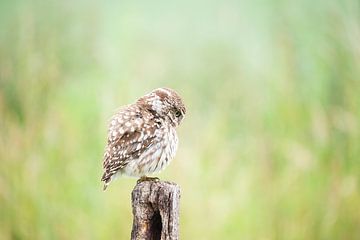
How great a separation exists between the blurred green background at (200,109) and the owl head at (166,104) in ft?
6.30

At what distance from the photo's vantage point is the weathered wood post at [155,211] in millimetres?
3688

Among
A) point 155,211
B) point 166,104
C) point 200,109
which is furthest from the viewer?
point 200,109

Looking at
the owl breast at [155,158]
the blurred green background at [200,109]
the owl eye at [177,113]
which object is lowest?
the owl breast at [155,158]

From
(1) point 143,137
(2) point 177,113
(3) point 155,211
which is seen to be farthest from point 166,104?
(3) point 155,211

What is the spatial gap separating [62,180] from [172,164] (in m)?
0.93

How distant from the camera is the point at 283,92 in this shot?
6.96 m

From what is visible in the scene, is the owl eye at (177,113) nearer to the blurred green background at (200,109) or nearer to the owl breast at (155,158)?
the owl breast at (155,158)

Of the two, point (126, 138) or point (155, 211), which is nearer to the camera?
point (155, 211)

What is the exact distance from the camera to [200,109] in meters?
6.84

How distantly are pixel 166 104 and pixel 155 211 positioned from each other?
0.97m

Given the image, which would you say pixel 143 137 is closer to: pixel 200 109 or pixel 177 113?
pixel 177 113

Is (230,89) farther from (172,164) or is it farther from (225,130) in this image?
(172,164)

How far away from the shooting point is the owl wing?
4383mm

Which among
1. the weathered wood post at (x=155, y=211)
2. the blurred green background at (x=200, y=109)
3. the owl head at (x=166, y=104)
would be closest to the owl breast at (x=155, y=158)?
the owl head at (x=166, y=104)
